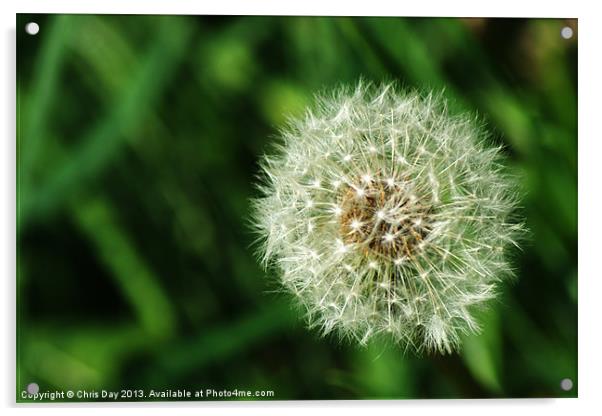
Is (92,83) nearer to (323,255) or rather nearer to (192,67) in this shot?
(192,67)

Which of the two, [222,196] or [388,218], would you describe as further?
[222,196]

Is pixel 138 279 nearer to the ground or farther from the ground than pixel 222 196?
nearer to the ground

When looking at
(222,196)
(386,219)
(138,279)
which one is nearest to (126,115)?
(222,196)

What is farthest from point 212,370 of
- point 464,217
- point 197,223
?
point 464,217

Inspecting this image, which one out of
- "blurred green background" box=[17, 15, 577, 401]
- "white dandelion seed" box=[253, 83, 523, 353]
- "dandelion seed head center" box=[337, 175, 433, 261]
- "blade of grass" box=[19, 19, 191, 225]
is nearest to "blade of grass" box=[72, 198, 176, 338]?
"blurred green background" box=[17, 15, 577, 401]
